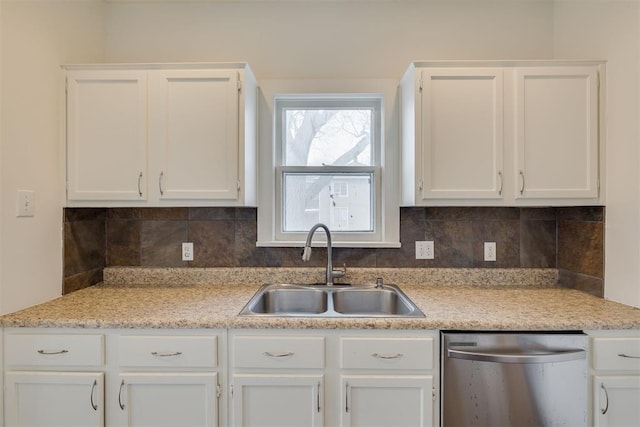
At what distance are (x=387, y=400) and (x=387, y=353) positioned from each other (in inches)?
7.6

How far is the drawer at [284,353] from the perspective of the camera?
4.68ft

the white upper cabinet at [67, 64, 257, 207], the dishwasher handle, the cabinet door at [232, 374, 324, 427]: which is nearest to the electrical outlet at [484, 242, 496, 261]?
the dishwasher handle

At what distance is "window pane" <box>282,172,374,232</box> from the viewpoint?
7.21 feet

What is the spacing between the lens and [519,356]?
54.0 inches

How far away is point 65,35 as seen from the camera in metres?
1.83

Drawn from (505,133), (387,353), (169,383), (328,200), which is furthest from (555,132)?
(169,383)

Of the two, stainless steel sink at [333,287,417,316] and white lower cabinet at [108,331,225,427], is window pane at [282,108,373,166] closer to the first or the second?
stainless steel sink at [333,287,417,316]

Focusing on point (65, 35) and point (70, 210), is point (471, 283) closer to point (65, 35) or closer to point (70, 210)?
point (70, 210)

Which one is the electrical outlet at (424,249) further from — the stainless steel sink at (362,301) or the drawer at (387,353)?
the drawer at (387,353)

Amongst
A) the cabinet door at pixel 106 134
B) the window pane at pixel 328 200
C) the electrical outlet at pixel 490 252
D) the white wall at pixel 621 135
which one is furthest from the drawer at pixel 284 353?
the white wall at pixel 621 135

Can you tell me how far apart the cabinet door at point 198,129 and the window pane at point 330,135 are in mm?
491

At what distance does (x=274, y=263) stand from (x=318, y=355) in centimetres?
81

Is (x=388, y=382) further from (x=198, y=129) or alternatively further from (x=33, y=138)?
(x=33, y=138)

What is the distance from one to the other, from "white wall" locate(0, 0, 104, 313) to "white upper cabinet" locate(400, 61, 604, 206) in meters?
1.86
